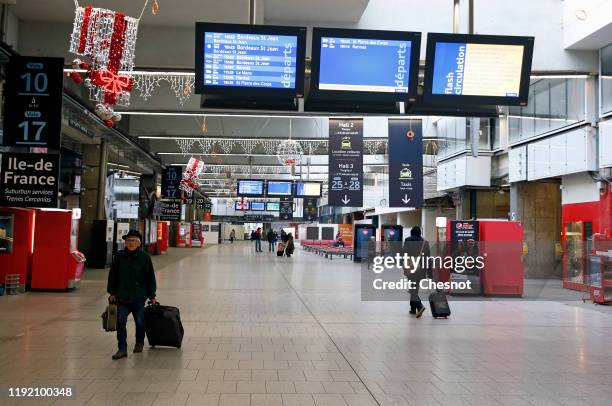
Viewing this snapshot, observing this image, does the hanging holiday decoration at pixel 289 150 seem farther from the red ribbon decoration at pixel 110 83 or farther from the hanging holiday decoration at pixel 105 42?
the hanging holiday decoration at pixel 105 42

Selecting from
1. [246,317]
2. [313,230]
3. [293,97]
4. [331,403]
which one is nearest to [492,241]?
[246,317]

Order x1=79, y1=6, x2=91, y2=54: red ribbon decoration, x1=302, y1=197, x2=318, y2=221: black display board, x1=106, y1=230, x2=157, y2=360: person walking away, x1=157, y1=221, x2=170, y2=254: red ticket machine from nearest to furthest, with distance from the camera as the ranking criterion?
x1=106, y1=230, x2=157, y2=360: person walking away, x1=79, y1=6, x2=91, y2=54: red ribbon decoration, x1=157, y1=221, x2=170, y2=254: red ticket machine, x1=302, y1=197, x2=318, y2=221: black display board

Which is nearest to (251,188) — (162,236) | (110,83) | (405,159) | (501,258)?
(162,236)

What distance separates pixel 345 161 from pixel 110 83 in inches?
386

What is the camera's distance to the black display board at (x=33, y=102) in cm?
938

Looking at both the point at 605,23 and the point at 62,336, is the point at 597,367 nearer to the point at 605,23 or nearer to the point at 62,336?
the point at 62,336

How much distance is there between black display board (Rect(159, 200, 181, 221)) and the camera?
3428 cm

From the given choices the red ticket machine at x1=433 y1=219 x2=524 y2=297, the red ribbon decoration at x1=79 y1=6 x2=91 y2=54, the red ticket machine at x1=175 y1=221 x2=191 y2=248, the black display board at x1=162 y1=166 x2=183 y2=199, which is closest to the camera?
the red ribbon decoration at x1=79 y1=6 x2=91 y2=54

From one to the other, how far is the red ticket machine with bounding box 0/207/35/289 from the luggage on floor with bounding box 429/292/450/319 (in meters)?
9.43

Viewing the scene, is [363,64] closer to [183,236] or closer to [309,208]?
[309,208]

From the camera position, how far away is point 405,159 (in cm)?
1680

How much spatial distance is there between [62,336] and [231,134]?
46.9ft

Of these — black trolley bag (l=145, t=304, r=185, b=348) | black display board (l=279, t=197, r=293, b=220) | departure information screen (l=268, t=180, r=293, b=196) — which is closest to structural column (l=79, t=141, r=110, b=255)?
departure information screen (l=268, t=180, r=293, b=196)

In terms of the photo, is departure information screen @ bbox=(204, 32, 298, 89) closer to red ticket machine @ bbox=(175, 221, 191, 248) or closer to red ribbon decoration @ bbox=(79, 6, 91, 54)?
red ribbon decoration @ bbox=(79, 6, 91, 54)
